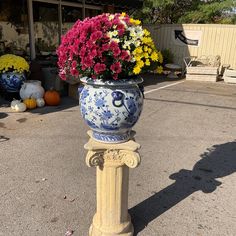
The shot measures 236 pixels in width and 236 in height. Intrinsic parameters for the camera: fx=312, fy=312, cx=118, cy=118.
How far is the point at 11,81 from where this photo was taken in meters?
7.11

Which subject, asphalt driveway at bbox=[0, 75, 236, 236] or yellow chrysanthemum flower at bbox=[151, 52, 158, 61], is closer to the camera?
yellow chrysanthemum flower at bbox=[151, 52, 158, 61]

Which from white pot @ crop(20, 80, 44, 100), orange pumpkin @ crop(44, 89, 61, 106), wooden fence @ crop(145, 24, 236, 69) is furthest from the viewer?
wooden fence @ crop(145, 24, 236, 69)

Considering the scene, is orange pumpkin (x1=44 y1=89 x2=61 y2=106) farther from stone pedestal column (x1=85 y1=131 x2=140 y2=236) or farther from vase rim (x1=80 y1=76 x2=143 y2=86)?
vase rim (x1=80 y1=76 x2=143 y2=86)

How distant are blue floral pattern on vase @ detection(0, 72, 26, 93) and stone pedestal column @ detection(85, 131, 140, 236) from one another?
5.01 metres

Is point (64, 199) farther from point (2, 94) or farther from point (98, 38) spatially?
point (2, 94)

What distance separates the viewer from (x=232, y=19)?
55.9ft

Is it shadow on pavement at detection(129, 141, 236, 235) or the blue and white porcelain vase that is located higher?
the blue and white porcelain vase

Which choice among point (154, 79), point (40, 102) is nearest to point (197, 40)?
point (154, 79)

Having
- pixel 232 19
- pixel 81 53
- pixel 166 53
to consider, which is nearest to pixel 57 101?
pixel 81 53

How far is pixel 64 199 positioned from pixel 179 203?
1.28 metres

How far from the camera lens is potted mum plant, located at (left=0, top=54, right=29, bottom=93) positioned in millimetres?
7082

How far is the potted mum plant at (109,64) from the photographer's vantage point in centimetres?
233

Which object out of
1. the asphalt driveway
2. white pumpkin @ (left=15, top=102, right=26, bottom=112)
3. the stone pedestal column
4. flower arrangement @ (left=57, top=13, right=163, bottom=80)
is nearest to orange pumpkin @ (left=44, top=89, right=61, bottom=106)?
the asphalt driveway

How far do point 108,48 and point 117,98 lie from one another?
15.0 inches
